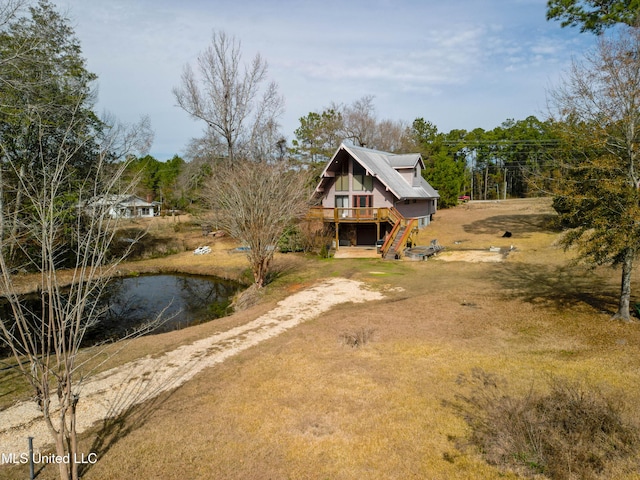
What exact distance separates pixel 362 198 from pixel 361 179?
1587mm

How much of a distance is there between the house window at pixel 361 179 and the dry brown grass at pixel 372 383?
1460 cm

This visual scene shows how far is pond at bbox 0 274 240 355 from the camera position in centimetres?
1692

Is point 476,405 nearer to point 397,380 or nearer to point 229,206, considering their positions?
point 397,380

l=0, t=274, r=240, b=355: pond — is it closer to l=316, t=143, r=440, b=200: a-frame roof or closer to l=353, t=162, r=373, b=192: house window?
l=316, t=143, r=440, b=200: a-frame roof

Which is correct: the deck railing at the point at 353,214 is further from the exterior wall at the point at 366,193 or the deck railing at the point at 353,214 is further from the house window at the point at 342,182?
the house window at the point at 342,182

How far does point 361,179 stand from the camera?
3159 cm

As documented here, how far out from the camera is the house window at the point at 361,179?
103 feet

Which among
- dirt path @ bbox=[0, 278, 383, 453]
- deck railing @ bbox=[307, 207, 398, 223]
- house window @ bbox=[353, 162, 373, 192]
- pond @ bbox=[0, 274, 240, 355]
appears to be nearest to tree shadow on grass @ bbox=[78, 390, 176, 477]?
dirt path @ bbox=[0, 278, 383, 453]

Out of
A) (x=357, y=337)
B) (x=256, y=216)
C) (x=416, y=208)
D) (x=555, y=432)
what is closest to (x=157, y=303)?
(x=256, y=216)

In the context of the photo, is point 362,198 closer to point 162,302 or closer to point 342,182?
point 342,182

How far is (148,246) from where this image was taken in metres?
34.2

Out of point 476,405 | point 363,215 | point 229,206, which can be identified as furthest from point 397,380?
point 363,215

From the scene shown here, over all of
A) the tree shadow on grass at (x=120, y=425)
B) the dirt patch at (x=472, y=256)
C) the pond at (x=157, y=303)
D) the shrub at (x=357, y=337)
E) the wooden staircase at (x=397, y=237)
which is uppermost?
the wooden staircase at (x=397, y=237)

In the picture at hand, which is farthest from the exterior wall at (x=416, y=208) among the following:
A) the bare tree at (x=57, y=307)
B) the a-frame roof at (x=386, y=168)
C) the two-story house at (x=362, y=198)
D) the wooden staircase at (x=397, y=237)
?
the bare tree at (x=57, y=307)
